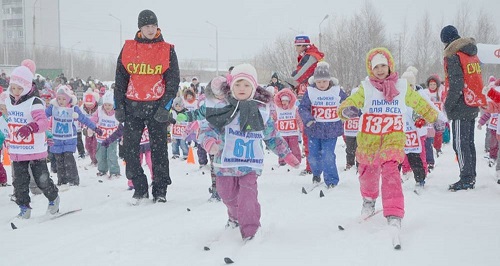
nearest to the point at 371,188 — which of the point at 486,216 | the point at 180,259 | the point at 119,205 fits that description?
the point at 486,216

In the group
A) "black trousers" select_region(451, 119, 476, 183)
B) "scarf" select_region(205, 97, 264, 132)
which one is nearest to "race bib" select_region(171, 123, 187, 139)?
"black trousers" select_region(451, 119, 476, 183)

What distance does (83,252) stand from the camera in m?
4.96

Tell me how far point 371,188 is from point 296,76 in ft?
15.4

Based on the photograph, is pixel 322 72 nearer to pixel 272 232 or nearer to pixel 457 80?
pixel 457 80

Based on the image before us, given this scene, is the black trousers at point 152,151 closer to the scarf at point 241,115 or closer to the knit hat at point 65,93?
the scarf at point 241,115

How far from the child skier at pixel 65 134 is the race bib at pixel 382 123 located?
19.5 feet

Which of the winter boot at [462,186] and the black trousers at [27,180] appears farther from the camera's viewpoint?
the winter boot at [462,186]

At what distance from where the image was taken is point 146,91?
7.18 metres

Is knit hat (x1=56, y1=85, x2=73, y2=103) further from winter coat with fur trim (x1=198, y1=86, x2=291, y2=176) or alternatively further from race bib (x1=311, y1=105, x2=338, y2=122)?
winter coat with fur trim (x1=198, y1=86, x2=291, y2=176)

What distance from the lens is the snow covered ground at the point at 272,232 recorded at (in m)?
4.50

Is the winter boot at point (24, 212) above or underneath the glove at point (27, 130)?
underneath

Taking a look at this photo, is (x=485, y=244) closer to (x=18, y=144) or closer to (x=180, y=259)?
(x=180, y=259)

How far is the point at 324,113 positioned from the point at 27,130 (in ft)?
15.0

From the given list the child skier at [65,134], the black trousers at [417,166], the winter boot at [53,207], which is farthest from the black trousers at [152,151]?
the black trousers at [417,166]
